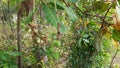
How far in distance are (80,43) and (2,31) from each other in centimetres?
105

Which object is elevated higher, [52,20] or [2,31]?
[52,20]

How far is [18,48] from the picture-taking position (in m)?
2.48

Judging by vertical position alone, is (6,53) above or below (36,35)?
below

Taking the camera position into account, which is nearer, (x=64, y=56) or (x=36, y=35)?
(x=36, y=35)

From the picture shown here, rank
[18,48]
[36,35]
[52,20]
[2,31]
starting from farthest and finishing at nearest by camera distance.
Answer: [2,31] → [18,48] → [36,35] → [52,20]

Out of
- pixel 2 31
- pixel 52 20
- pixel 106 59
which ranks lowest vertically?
pixel 106 59

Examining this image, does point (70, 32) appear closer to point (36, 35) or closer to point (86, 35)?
point (86, 35)

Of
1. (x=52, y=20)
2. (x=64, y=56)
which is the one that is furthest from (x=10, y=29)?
(x=52, y=20)

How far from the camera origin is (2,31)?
305 centimetres

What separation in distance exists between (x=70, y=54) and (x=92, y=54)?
20cm

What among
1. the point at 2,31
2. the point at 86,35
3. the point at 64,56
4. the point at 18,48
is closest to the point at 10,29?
the point at 2,31

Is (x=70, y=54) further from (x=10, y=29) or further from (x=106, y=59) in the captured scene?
(x=10, y=29)

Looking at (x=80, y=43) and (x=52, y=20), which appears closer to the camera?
(x=52, y=20)

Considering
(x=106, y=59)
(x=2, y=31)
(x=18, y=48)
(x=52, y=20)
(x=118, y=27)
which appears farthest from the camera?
(x=2, y=31)
